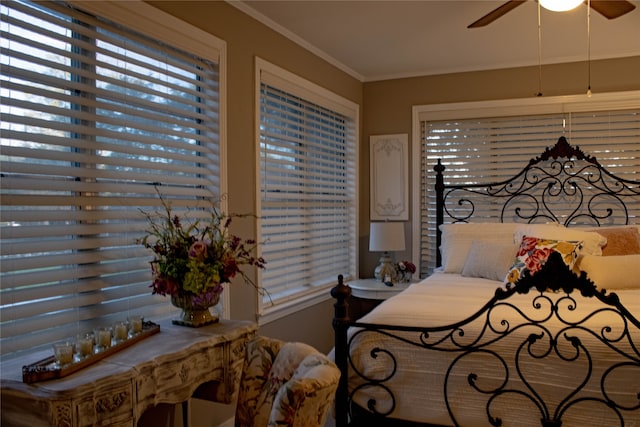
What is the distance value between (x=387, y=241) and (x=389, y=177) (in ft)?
2.56

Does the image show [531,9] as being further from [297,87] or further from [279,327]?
[279,327]

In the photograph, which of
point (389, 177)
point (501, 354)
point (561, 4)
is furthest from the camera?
point (389, 177)

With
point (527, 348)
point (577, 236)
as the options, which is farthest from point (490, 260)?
point (527, 348)

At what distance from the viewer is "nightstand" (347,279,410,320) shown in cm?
415

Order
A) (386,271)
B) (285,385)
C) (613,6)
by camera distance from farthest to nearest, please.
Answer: (386,271)
(613,6)
(285,385)

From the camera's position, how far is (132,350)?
5.78ft

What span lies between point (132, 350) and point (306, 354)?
0.63 meters

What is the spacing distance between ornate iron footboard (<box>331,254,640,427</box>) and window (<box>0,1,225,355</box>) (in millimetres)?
1045

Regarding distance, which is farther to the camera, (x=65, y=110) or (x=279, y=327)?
(x=279, y=327)

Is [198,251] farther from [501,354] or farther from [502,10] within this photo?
[502,10]

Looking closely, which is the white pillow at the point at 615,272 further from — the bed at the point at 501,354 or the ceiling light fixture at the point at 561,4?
the ceiling light fixture at the point at 561,4

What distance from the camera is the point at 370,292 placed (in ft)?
13.8

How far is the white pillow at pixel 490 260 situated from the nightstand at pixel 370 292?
0.72 m

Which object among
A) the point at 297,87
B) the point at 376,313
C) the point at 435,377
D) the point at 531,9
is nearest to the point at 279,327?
the point at 376,313
